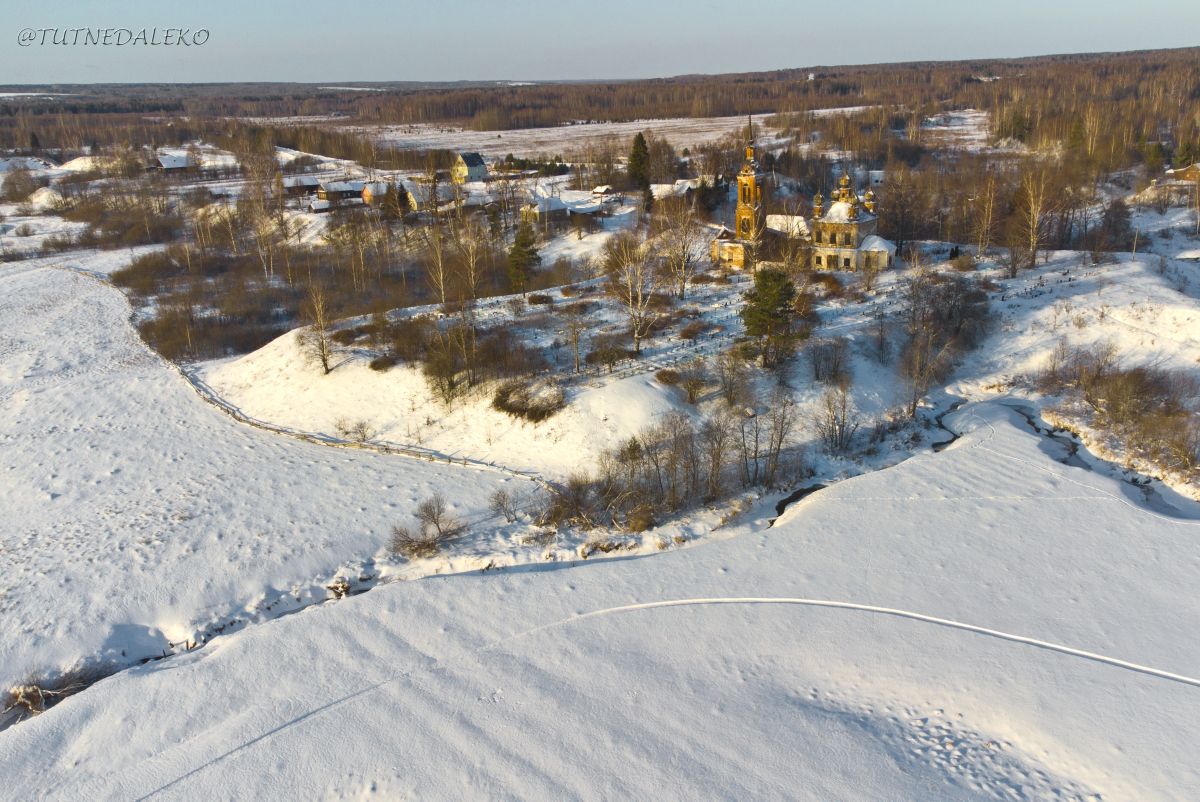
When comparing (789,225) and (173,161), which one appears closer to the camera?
(789,225)

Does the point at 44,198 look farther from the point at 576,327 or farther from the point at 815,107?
the point at 815,107

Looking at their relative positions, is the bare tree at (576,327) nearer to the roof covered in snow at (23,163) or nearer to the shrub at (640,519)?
the shrub at (640,519)

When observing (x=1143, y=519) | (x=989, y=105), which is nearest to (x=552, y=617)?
(x=1143, y=519)

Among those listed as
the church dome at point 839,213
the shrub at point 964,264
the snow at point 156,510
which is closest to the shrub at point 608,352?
the snow at point 156,510

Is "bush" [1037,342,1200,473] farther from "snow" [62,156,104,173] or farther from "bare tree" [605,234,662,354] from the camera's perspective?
"snow" [62,156,104,173]

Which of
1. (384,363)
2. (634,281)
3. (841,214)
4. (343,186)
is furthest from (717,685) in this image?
(343,186)

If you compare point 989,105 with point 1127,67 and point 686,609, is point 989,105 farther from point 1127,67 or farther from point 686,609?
point 686,609
